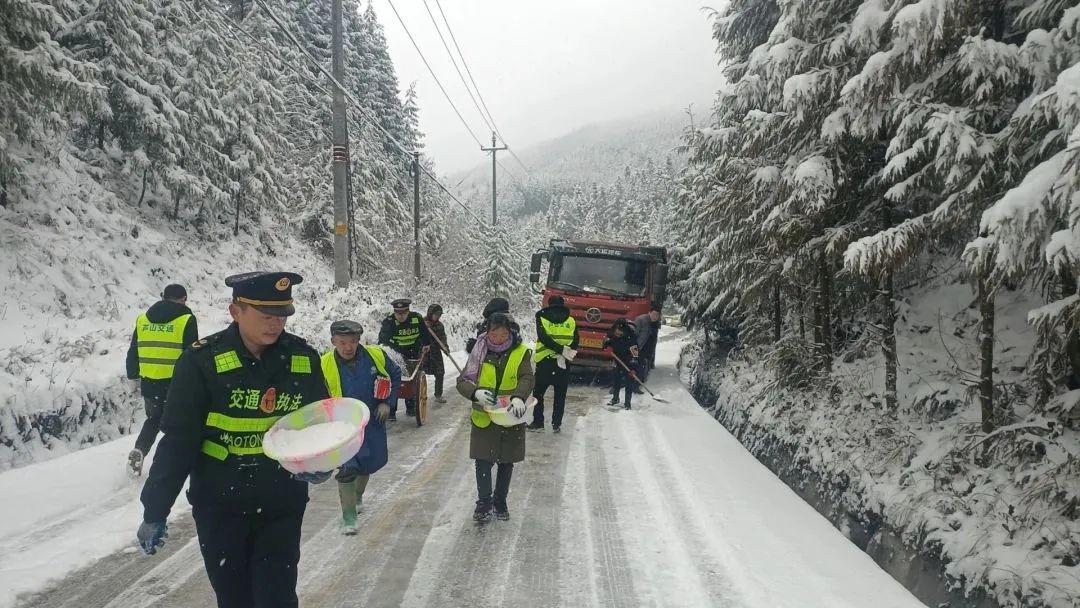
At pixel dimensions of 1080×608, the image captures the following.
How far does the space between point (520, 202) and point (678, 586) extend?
16800cm

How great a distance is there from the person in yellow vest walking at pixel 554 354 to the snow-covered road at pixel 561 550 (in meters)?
1.74

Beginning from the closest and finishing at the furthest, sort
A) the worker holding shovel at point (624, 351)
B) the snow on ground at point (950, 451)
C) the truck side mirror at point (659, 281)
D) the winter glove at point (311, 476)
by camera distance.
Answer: the winter glove at point (311, 476) < the snow on ground at point (950, 451) < the worker holding shovel at point (624, 351) < the truck side mirror at point (659, 281)

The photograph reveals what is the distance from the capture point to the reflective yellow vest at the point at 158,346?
6.12 metres

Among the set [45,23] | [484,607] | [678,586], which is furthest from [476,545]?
[45,23]

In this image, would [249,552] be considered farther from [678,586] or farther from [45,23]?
[45,23]

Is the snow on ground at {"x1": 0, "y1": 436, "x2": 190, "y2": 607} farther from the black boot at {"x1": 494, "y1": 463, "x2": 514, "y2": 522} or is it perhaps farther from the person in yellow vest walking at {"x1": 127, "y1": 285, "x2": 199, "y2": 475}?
the black boot at {"x1": 494, "y1": 463, "x2": 514, "y2": 522}

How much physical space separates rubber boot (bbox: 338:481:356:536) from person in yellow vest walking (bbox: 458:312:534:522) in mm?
1065

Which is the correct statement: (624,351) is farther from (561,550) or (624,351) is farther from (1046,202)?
(1046,202)

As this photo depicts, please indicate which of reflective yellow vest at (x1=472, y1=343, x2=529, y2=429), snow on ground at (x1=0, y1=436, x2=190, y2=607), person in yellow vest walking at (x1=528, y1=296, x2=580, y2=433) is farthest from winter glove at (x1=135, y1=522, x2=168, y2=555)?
person in yellow vest walking at (x1=528, y1=296, x2=580, y2=433)

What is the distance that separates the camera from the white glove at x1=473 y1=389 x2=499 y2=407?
17.3 feet

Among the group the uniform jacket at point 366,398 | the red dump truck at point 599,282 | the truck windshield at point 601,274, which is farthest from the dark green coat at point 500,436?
the truck windshield at point 601,274

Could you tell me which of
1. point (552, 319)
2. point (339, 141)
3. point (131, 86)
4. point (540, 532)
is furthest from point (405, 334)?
point (131, 86)

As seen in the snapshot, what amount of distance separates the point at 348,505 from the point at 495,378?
1.63m

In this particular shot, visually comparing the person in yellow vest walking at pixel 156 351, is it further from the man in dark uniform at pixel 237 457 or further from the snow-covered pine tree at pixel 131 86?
the snow-covered pine tree at pixel 131 86
